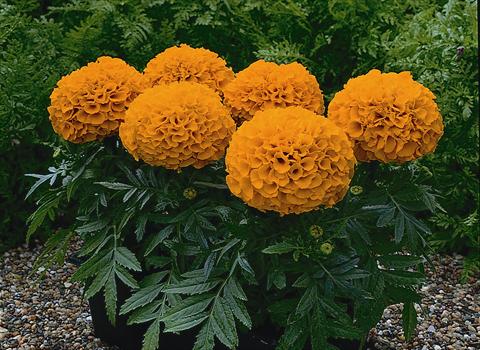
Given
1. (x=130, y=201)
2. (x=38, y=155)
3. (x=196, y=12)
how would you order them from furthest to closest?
1. (x=196, y=12)
2. (x=38, y=155)
3. (x=130, y=201)

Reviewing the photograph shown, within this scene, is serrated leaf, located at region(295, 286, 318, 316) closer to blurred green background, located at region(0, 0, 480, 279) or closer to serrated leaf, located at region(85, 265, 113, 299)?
serrated leaf, located at region(85, 265, 113, 299)

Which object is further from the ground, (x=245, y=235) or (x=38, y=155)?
(x=245, y=235)

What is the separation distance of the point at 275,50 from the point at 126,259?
196 centimetres

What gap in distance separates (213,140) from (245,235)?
1.18ft

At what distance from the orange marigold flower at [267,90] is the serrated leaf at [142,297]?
2.33ft

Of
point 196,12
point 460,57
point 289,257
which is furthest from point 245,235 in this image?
point 196,12

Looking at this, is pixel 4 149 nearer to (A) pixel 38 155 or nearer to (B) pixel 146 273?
(A) pixel 38 155

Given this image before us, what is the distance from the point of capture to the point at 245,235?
246 cm

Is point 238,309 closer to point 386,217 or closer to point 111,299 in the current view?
point 111,299

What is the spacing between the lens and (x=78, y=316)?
145 inches

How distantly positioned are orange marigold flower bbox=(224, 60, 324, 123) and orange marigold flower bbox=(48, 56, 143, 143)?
0.39 metres

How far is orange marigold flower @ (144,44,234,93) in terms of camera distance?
3084mm

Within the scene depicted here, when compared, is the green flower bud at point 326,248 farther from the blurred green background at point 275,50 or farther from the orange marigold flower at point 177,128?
the blurred green background at point 275,50

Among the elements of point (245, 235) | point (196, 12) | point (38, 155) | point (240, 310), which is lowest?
point (38, 155)
